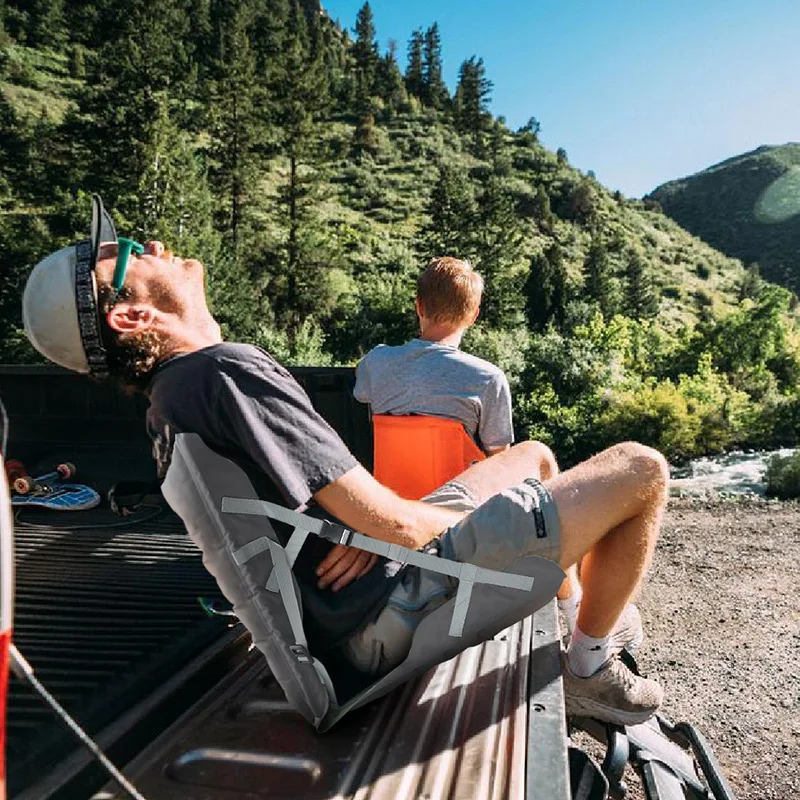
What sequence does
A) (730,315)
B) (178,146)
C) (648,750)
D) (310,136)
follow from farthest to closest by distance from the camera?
1. (310,136)
2. (178,146)
3. (730,315)
4. (648,750)

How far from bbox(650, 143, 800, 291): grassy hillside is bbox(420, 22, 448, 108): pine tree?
40110 millimetres

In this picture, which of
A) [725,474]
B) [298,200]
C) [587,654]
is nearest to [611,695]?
[587,654]

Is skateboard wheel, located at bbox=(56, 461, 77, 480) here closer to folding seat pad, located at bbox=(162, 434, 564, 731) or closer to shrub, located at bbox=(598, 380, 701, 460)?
folding seat pad, located at bbox=(162, 434, 564, 731)

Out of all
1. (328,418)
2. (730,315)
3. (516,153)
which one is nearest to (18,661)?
(328,418)

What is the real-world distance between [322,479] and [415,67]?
275 ft

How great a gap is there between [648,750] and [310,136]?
3295cm

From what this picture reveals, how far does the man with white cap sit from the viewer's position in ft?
4.68

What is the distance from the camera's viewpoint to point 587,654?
180 centimetres

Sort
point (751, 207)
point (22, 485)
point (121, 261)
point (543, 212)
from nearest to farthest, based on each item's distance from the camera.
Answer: point (121, 261), point (22, 485), point (543, 212), point (751, 207)

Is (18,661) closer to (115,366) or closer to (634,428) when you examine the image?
(115,366)

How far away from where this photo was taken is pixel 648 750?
2176mm

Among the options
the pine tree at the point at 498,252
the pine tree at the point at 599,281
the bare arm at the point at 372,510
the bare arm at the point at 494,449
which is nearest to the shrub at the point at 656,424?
the bare arm at the point at 494,449

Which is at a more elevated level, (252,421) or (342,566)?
(252,421)

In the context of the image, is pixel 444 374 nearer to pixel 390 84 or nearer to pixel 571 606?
pixel 571 606
